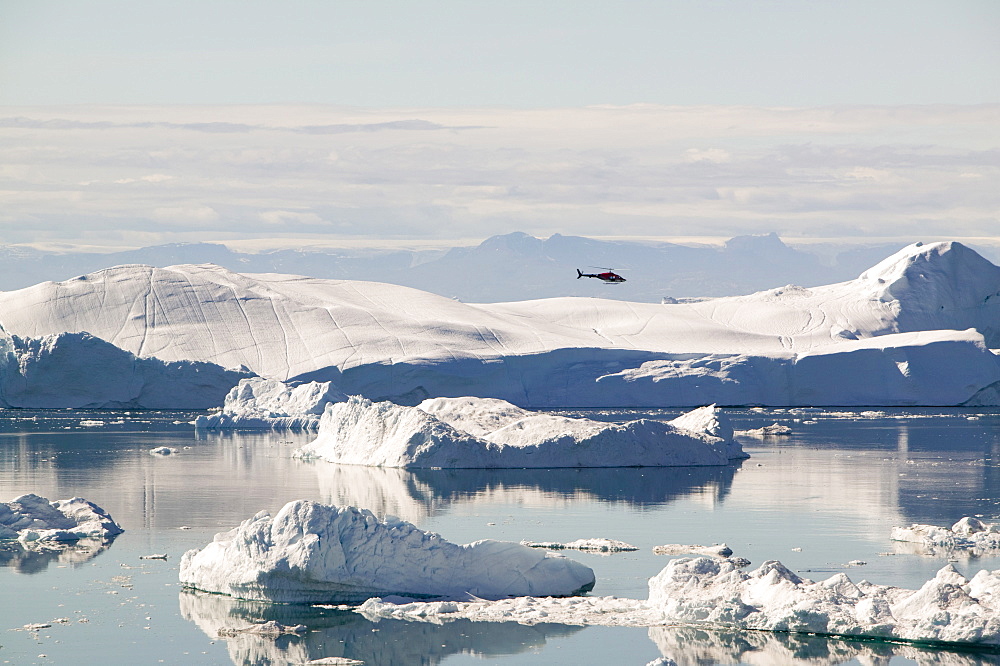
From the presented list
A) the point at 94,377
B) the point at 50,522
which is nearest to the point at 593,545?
the point at 50,522

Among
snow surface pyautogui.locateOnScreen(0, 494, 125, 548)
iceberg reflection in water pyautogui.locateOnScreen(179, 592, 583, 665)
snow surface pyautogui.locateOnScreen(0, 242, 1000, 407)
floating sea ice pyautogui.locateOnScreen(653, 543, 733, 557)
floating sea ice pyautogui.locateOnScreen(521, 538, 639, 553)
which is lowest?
iceberg reflection in water pyautogui.locateOnScreen(179, 592, 583, 665)

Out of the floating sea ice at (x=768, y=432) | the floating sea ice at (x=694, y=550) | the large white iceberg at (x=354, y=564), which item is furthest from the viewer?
the floating sea ice at (x=768, y=432)

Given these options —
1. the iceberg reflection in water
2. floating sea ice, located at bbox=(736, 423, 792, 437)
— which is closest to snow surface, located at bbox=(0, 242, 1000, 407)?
floating sea ice, located at bbox=(736, 423, 792, 437)


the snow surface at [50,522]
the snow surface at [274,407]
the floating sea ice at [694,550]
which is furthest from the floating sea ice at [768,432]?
the snow surface at [50,522]

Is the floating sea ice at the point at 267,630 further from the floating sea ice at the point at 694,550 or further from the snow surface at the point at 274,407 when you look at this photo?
the snow surface at the point at 274,407

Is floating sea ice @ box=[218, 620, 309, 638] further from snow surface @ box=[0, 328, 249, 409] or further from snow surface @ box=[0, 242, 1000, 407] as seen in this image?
snow surface @ box=[0, 242, 1000, 407]

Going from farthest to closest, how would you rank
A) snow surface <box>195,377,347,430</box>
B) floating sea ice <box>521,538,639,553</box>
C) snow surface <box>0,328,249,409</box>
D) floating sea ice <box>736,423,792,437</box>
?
snow surface <box>0,328,249,409</box> < snow surface <box>195,377,347,430</box> < floating sea ice <box>736,423,792,437</box> < floating sea ice <box>521,538,639,553</box>

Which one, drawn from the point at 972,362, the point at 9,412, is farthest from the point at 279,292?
the point at 972,362

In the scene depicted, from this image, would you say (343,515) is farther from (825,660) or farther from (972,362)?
(972,362)
